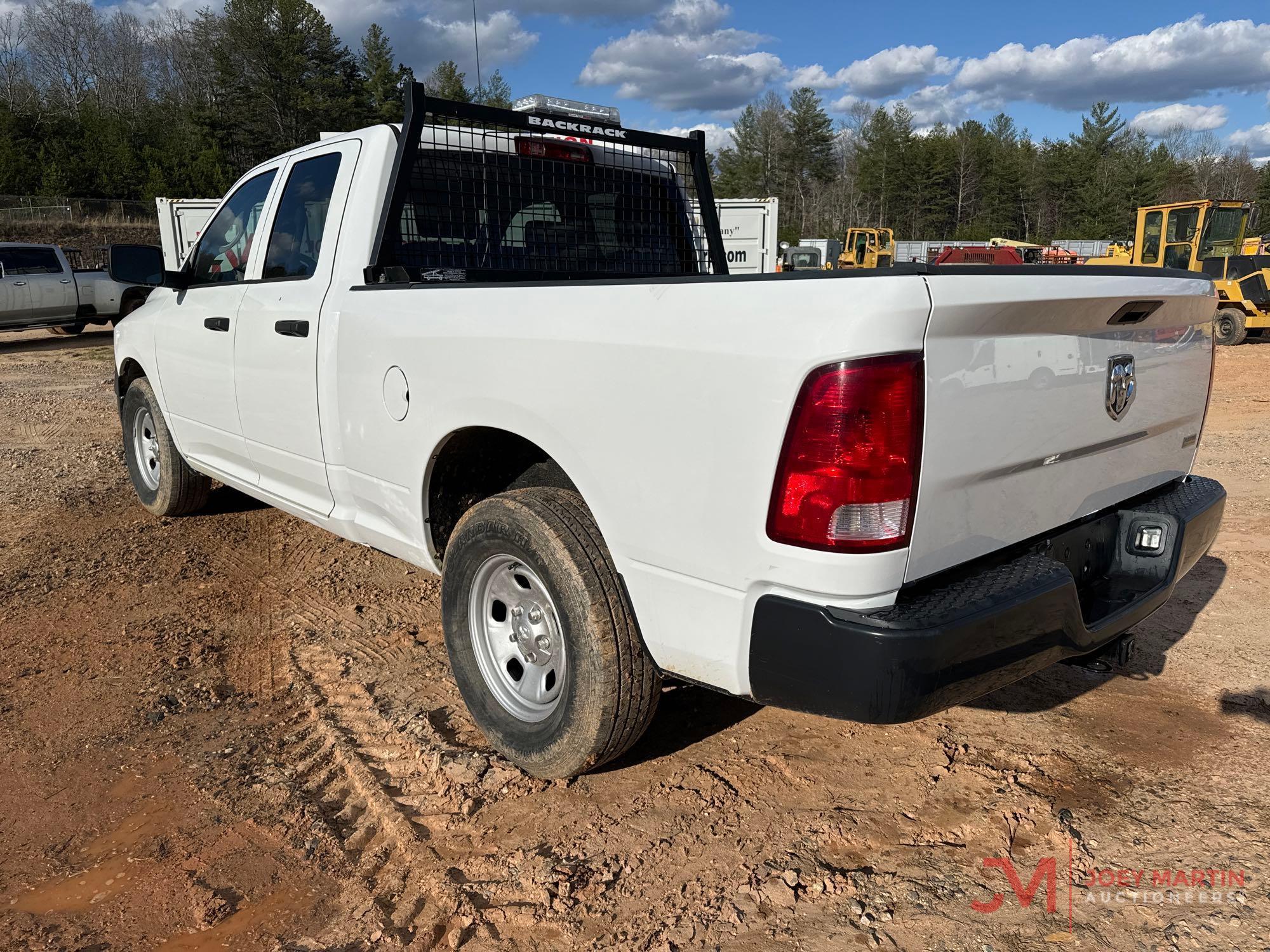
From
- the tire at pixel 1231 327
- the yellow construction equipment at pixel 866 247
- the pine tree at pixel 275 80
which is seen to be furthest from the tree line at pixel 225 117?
the tire at pixel 1231 327

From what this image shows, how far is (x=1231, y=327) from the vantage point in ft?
53.9

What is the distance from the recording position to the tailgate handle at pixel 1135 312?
2.50 m

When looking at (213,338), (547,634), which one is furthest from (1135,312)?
(213,338)

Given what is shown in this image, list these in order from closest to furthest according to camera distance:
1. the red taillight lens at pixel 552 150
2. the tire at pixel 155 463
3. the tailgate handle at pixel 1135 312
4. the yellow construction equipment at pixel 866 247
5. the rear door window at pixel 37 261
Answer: the tailgate handle at pixel 1135 312, the red taillight lens at pixel 552 150, the tire at pixel 155 463, the rear door window at pixel 37 261, the yellow construction equipment at pixel 866 247

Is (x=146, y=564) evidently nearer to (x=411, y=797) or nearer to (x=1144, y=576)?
(x=411, y=797)

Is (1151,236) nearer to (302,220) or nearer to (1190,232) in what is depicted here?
(1190,232)

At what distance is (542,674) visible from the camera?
9.82 feet

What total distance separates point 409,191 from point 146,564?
9.25 ft

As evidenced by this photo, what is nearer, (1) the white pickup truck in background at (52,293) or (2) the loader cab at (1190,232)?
(1) the white pickup truck in background at (52,293)

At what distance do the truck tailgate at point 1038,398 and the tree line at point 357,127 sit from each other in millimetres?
38543

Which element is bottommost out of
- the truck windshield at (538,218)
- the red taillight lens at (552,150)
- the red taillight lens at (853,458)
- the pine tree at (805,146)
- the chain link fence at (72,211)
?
the red taillight lens at (853,458)

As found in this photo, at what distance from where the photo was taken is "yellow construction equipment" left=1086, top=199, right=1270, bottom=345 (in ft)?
55.3

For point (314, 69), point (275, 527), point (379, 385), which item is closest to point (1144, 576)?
point (379, 385)

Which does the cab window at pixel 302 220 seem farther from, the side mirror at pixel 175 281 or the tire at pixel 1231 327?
the tire at pixel 1231 327
